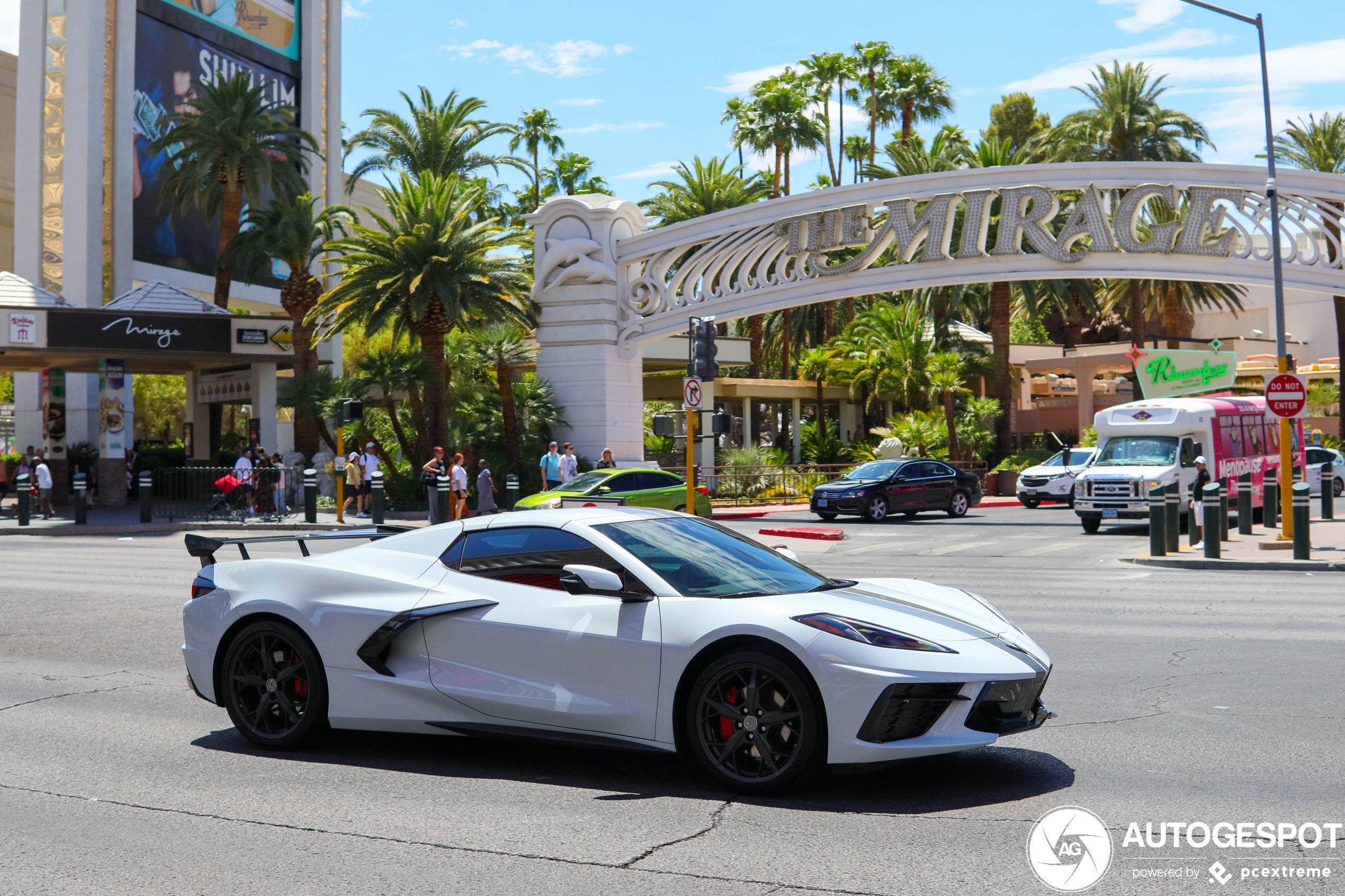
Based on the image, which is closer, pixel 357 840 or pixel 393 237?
pixel 357 840

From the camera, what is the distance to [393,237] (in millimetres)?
32656

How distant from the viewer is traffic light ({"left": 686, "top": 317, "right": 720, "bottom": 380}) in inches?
825

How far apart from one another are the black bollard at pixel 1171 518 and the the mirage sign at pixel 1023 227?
1401 cm

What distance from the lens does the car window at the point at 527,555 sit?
6.30m

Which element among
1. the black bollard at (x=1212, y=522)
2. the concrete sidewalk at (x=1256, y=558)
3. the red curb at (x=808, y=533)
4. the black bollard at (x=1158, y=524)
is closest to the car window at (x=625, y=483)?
the red curb at (x=808, y=533)

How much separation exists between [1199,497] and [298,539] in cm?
1872

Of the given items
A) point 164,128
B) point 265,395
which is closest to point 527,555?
point 265,395

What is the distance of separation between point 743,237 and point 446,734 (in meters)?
29.7

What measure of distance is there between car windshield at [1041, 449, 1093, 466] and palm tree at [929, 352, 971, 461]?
22.0ft

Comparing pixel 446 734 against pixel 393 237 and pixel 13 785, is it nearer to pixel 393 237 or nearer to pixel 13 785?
pixel 13 785

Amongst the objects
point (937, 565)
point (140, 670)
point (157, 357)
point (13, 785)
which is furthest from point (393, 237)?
point (13, 785)

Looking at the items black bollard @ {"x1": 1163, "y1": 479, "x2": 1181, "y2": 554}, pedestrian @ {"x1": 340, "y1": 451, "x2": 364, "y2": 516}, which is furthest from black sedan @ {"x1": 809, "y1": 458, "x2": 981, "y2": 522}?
pedestrian @ {"x1": 340, "y1": 451, "x2": 364, "y2": 516}

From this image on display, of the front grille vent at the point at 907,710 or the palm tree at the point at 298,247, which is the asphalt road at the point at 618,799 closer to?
the front grille vent at the point at 907,710

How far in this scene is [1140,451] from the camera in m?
24.9
